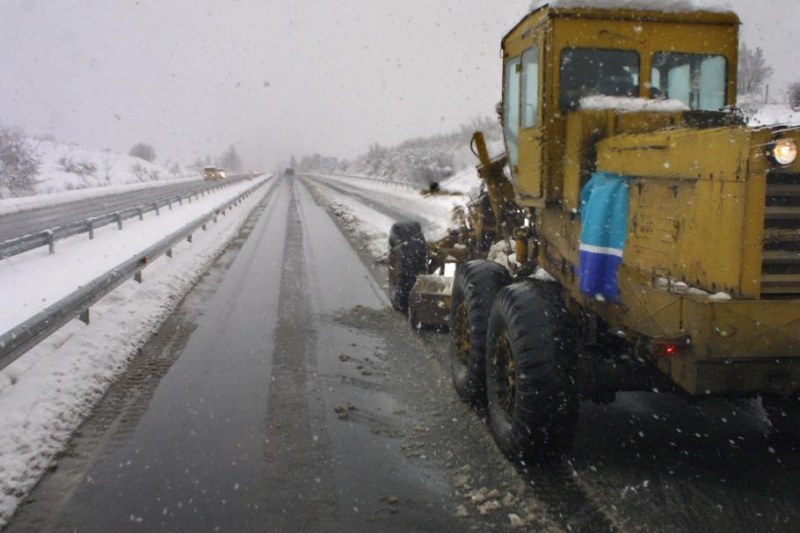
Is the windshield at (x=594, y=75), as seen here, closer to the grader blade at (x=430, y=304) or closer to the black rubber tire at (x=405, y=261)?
the grader blade at (x=430, y=304)

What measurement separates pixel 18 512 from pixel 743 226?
4.02m

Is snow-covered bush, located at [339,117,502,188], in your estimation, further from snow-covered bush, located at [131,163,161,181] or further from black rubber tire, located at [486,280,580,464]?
snow-covered bush, located at [131,163,161,181]

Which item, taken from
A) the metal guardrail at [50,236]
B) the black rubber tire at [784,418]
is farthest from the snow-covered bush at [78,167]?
the black rubber tire at [784,418]

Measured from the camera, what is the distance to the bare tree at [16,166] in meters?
47.4

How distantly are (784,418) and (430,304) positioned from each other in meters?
4.06

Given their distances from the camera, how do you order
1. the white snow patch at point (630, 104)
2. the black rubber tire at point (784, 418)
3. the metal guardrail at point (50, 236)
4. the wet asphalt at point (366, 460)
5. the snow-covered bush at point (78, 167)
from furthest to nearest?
the snow-covered bush at point (78, 167) → the metal guardrail at point (50, 236) → the white snow patch at point (630, 104) → the black rubber tire at point (784, 418) → the wet asphalt at point (366, 460)

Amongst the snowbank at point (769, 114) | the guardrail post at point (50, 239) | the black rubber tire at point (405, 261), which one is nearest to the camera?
the snowbank at point (769, 114)

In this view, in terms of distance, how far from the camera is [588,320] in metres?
4.57

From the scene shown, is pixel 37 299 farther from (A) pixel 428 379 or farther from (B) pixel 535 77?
(B) pixel 535 77

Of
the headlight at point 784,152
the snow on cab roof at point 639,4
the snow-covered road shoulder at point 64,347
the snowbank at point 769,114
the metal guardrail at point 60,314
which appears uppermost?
the snow on cab roof at point 639,4

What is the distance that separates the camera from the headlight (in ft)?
9.73

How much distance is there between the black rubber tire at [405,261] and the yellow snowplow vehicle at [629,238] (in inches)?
116

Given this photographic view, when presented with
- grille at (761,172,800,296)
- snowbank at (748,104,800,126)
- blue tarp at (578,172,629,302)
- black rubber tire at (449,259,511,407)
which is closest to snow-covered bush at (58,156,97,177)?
black rubber tire at (449,259,511,407)

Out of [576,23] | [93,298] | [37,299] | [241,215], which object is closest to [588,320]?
[576,23]
